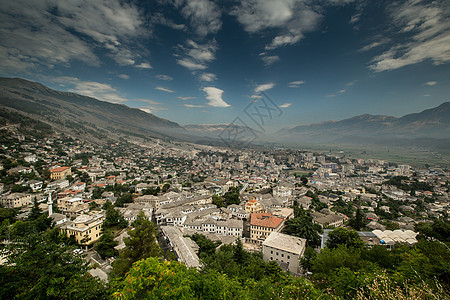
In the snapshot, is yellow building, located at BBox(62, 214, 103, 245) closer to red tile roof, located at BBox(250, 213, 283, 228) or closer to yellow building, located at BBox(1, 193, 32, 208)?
yellow building, located at BBox(1, 193, 32, 208)

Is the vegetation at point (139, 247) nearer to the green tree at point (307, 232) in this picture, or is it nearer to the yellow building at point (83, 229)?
the yellow building at point (83, 229)

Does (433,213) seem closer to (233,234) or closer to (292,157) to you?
(233,234)

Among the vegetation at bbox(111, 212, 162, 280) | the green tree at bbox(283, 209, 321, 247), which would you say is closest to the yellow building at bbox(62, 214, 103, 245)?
the vegetation at bbox(111, 212, 162, 280)

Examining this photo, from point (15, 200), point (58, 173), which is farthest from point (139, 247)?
point (58, 173)

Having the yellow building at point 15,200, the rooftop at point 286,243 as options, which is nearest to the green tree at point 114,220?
the yellow building at point 15,200

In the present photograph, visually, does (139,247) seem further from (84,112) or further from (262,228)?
(84,112)

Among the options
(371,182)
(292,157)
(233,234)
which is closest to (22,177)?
(233,234)
